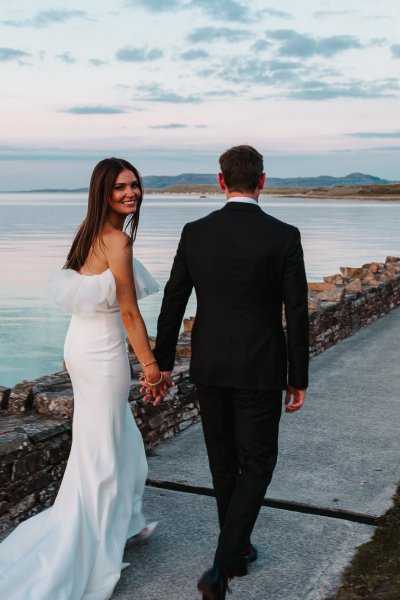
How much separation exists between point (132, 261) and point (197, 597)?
5.16ft

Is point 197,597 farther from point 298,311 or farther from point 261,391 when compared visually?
point 298,311

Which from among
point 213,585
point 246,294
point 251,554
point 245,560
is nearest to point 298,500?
point 251,554

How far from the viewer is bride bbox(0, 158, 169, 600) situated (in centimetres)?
351

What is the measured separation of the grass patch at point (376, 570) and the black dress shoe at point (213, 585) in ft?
1.71

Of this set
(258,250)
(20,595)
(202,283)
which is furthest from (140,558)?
(258,250)

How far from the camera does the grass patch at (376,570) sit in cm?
353

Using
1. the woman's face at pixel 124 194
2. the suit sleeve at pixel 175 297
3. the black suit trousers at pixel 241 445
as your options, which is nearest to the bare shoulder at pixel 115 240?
the woman's face at pixel 124 194

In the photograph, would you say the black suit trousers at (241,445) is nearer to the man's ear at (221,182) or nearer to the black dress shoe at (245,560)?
the black dress shoe at (245,560)

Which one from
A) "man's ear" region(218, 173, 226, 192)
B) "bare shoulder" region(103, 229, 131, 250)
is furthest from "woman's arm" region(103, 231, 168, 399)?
"man's ear" region(218, 173, 226, 192)

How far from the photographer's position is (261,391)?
344 cm

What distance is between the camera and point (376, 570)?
3.77 m

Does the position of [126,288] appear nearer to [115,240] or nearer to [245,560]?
[115,240]

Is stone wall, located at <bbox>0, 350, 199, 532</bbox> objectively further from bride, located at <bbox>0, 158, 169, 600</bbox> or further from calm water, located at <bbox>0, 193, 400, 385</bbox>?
calm water, located at <bbox>0, 193, 400, 385</bbox>

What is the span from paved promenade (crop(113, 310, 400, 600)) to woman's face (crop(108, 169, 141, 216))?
1758mm
